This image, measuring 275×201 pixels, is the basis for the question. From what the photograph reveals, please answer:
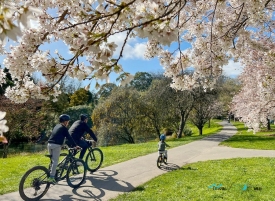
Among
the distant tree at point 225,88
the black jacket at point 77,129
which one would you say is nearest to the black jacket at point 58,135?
the black jacket at point 77,129

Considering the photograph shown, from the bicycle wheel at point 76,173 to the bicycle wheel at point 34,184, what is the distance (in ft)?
1.98

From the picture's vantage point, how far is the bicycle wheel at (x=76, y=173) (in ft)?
21.1

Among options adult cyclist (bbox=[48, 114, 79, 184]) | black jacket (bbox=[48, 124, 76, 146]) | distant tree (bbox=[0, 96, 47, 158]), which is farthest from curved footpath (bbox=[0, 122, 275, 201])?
distant tree (bbox=[0, 96, 47, 158])

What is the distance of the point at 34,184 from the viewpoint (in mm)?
5664

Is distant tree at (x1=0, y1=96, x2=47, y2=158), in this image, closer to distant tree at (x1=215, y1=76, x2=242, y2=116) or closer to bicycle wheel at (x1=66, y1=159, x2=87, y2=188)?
bicycle wheel at (x1=66, y1=159, x2=87, y2=188)

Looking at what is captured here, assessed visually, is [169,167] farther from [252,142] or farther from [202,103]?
[202,103]

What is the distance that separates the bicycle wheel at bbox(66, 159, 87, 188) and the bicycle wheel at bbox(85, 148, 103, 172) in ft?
4.55

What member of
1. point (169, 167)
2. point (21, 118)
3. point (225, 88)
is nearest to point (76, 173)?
point (169, 167)

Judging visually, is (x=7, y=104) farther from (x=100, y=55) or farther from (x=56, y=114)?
(x=100, y=55)

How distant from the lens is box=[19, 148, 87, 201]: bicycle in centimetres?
555

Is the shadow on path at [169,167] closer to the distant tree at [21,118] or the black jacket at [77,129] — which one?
the black jacket at [77,129]

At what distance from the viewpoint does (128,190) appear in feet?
21.5

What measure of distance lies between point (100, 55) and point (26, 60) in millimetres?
853

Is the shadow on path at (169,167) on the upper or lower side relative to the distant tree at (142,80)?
lower
